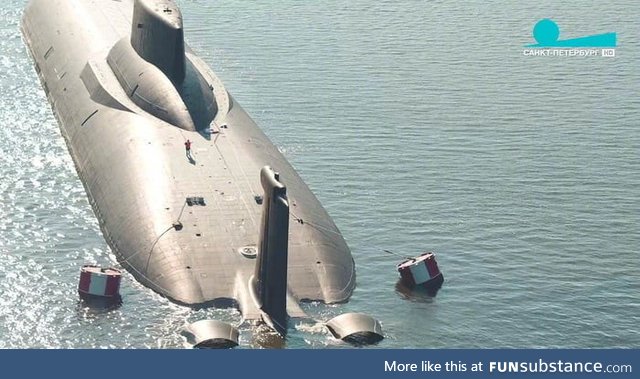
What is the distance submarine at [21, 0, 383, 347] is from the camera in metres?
65.8

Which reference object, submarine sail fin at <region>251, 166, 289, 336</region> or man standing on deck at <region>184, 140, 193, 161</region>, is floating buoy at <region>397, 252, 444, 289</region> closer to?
submarine sail fin at <region>251, 166, 289, 336</region>

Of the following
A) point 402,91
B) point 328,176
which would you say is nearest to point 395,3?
point 402,91

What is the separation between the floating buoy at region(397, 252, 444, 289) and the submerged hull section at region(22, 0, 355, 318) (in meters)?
3.08

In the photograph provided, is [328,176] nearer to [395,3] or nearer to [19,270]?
[19,270]

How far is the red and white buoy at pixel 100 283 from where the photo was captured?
229 feet

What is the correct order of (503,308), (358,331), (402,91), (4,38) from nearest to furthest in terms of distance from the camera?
(358,331) → (503,308) → (402,91) → (4,38)

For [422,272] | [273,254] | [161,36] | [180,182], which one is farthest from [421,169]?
[273,254]

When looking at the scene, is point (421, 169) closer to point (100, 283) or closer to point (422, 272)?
point (422, 272)

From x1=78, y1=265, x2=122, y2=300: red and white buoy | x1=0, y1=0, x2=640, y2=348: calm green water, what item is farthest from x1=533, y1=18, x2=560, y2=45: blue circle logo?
x1=78, y1=265, x2=122, y2=300: red and white buoy

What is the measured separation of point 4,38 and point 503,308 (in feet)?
259

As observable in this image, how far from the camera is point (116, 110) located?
9175 centimetres

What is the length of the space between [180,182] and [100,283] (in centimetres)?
1133

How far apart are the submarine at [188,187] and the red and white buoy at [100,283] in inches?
88.9

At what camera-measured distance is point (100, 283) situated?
69875 mm
